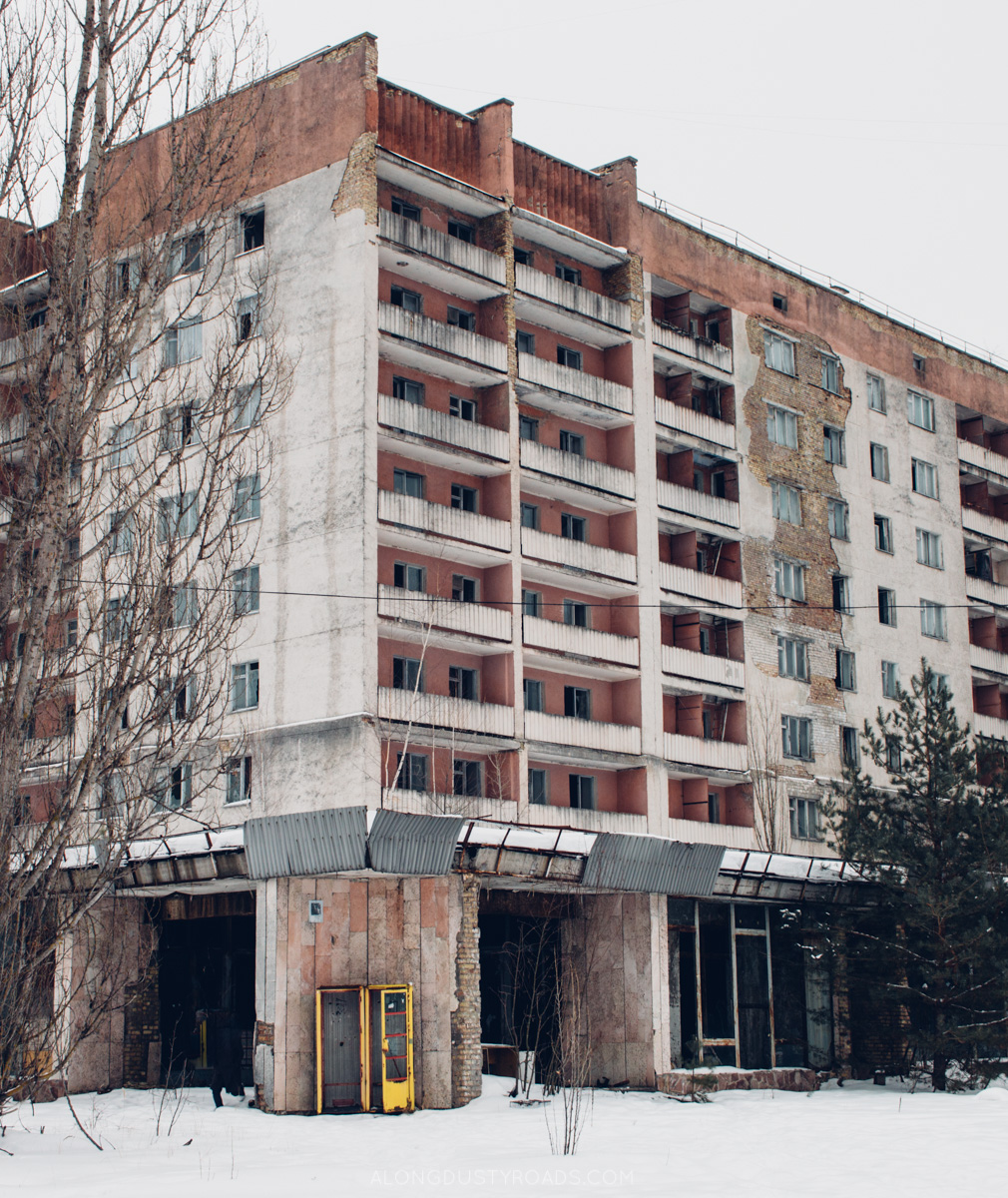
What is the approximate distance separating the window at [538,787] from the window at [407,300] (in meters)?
13.0

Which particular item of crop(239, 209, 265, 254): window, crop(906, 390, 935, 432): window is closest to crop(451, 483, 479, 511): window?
crop(239, 209, 265, 254): window

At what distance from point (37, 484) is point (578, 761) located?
25.3 meters

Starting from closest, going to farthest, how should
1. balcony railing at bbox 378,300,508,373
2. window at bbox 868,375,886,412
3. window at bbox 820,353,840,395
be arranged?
balcony railing at bbox 378,300,508,373 → window at bbox 820,353,840,395 → window at bbox 868,375,886,412

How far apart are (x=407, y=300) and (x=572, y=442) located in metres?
6.99

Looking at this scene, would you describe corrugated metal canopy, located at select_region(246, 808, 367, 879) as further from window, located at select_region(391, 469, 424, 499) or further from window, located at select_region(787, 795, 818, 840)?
window, located at select_region(787, 795, 818, 840)

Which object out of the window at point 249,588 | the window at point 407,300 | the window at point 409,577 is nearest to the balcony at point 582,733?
the window at point 409,577

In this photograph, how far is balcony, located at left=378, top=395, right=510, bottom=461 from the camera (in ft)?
132

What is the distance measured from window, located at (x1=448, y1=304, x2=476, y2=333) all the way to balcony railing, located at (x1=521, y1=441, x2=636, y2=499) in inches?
150

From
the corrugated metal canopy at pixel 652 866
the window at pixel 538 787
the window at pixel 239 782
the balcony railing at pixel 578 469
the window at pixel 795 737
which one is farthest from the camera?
the window at pixel 795 737

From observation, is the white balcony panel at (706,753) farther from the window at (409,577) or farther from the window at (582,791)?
the window at (409,577)

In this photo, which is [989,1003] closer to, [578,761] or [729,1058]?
[729,1058]

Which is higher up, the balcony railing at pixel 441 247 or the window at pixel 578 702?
the balcony railing at pixel 441 247

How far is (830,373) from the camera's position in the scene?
5491 centimetres

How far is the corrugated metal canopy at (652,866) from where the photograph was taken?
1560 inches
